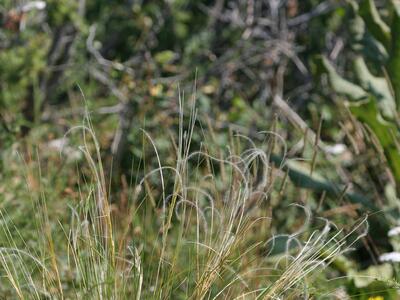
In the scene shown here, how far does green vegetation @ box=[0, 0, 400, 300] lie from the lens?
4008mm

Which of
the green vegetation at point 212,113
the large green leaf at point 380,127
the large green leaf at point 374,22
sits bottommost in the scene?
the green vegetation at point 212,113

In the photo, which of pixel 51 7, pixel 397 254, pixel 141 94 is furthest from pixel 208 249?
pixel 51 7

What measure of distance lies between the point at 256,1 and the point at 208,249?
362 centimetres

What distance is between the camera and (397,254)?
11.6 ft

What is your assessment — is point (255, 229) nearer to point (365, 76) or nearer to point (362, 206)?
point (362, 206)

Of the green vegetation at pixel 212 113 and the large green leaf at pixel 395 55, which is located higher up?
the large green leaf at pixel 395 55

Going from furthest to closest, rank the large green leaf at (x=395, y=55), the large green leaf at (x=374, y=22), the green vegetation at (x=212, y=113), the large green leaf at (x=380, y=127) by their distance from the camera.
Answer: the large green leaf at (x=374, y=22), the large green leaf at (x=395, y=55), the large green leaf at (x=380, y=127), the green vegetation at (x=212, y=113)

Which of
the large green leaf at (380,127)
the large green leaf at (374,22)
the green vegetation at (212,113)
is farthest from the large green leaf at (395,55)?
the large green leaf at (380,127)

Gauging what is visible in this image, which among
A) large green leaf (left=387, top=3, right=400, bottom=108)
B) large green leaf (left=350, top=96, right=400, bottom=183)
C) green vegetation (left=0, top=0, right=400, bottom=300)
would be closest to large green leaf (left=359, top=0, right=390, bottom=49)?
green vegetation (left=0, top=0, right=400, bottom=300)

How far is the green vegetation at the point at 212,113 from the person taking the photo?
4.01 m

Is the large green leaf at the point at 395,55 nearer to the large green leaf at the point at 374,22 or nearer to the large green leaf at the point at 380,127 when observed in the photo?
the large green leaf at the point at 374,22

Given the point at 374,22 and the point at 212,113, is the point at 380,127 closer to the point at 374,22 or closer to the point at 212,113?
the point at 374,22

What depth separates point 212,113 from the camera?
5719 millimetres

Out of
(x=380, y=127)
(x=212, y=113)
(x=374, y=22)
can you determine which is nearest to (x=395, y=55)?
(x=374, y=22)
